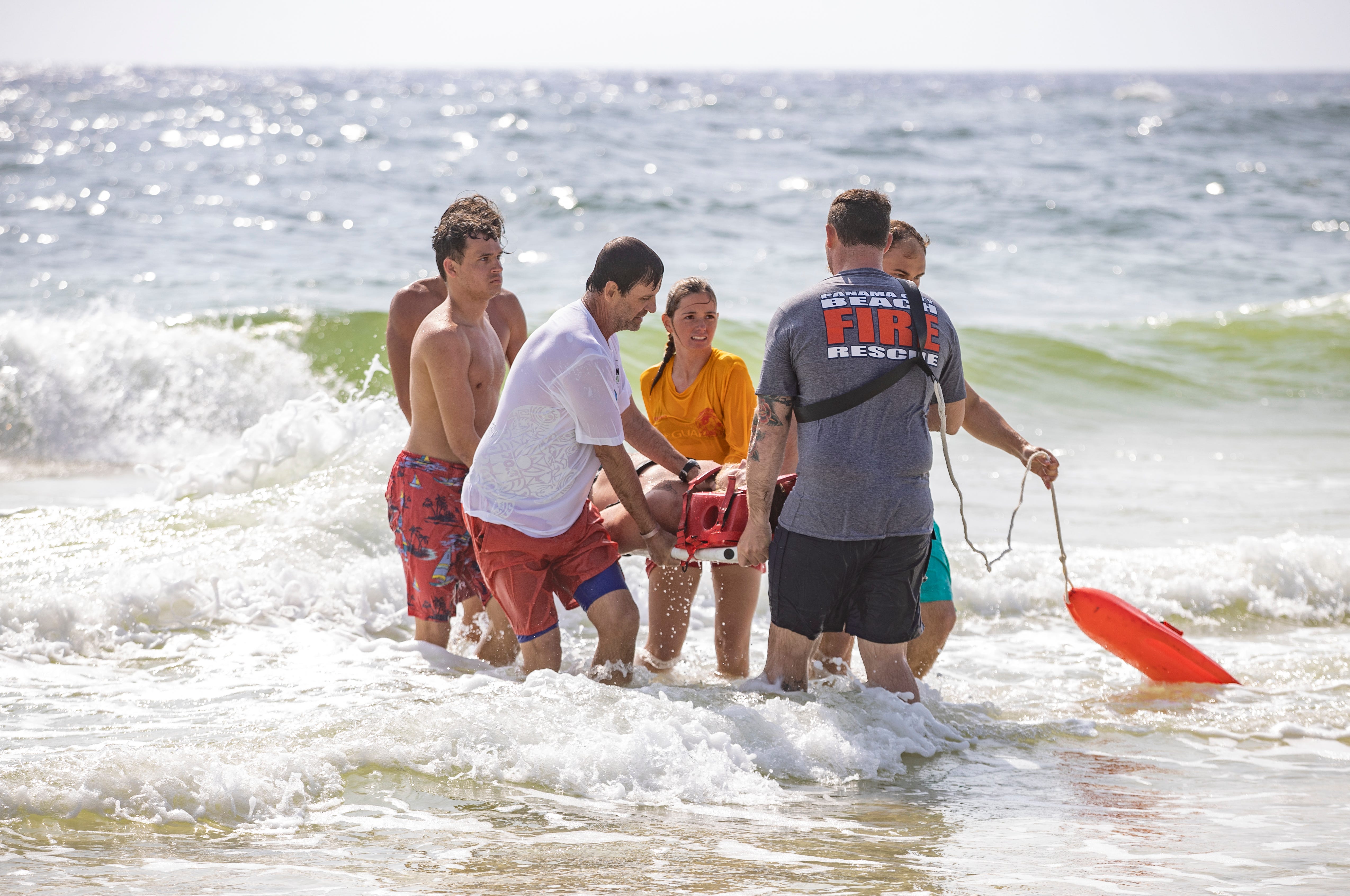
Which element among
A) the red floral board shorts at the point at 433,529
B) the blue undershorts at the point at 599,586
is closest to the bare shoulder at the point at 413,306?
the red floral board shorts at the point at 433,529

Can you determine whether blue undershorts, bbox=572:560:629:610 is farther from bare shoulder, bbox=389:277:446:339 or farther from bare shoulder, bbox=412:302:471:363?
bare shoulder, bbox=389:277:446:339

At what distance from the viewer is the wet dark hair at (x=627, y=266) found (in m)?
4.05

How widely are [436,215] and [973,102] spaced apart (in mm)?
44572

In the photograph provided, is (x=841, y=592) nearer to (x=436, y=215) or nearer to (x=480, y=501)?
(x=480, y=501)

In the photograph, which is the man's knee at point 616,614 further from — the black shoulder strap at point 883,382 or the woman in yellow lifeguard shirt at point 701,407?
the black shoulder strap at point 883,382

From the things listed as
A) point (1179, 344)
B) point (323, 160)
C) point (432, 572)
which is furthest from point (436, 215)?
point (432, 572)

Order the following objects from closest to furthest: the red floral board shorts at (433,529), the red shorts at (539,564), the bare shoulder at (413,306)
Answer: the red shorts at (539,564) → the red floral board shorts at (433,529) → the bare shoulder at (413,306)

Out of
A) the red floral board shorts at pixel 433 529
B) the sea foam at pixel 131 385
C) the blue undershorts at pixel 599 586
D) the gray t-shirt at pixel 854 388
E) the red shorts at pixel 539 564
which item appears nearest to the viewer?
the gray t-shirt at pixel 854 388

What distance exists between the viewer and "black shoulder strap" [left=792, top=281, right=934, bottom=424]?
12.8ft

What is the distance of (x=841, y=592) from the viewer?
4.15 m

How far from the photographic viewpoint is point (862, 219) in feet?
13.1

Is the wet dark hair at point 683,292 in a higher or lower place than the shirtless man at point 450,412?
higher

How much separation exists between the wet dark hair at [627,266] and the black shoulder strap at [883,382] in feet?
2.27

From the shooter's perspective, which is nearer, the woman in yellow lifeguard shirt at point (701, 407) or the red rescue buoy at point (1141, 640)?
the woman in yellow lifeguard shirt at point (701, 407)
